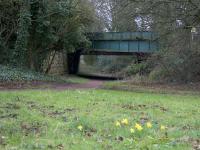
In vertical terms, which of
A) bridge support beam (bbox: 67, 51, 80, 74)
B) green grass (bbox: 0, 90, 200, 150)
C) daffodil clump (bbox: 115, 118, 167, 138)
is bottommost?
green grass (bbox: 0, 90, 200, 150)

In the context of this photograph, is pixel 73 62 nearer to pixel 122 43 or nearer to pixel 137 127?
pixel 122 43

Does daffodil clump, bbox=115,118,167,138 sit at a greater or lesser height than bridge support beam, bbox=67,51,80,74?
lesser

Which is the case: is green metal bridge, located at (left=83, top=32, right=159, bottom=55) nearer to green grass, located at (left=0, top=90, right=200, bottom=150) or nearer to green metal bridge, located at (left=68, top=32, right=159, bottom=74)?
green metal bridge, located at (left=68, top=32, right=159, bottom=74)

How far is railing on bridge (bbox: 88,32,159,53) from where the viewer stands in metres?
43.4

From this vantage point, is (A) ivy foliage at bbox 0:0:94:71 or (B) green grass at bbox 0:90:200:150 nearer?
(B) green grass at bbox 0:90:200:150

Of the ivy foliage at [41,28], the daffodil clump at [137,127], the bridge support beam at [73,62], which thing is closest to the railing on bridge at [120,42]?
the ivy foliage at [41,28]

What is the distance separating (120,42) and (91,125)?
37.5 m

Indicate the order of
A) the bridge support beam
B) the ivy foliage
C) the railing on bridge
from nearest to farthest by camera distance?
the ivy foliage, the railing on bridge, the bridge support beam

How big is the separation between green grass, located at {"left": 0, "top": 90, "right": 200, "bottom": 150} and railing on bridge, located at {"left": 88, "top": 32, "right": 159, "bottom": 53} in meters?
25.7

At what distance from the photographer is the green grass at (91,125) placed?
8117mm

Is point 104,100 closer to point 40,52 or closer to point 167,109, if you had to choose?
point 167,109

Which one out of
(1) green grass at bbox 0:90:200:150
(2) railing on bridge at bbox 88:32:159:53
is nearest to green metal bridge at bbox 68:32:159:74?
(2) railing on bridge at bbox 88:32:159:53

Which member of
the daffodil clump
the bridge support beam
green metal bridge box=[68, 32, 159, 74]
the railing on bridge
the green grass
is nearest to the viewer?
the green grass

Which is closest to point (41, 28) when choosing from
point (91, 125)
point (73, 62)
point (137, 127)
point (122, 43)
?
point (122, 43)
